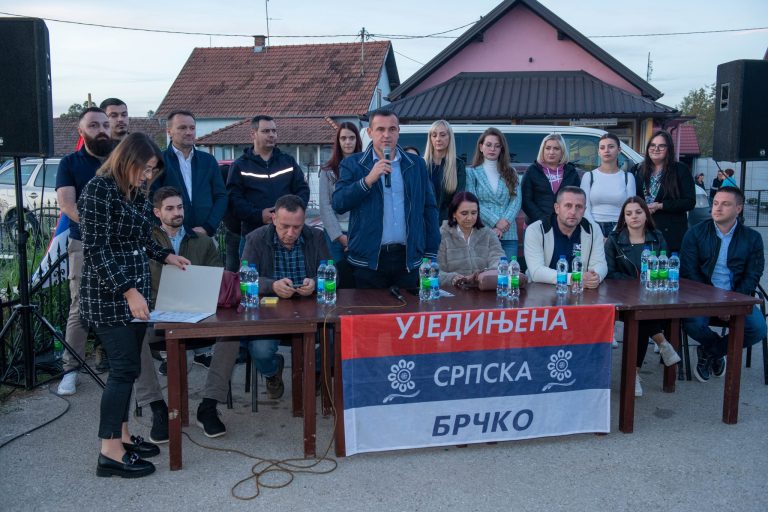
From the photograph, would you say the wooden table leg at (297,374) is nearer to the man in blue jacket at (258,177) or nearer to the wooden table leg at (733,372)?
the man in blue jacket at (258,177)

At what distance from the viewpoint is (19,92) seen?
4.68 m

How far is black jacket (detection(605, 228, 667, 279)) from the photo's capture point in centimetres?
514

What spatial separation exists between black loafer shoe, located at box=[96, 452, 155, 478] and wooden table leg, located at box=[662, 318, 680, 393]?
3.64 metres

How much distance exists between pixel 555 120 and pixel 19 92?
1369 cm

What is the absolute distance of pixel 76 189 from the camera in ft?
15.9

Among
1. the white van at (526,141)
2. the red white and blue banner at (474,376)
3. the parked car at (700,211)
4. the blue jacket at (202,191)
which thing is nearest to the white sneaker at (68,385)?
the blue jacket at (202,191)

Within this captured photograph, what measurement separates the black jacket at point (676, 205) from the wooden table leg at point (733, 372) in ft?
6.03

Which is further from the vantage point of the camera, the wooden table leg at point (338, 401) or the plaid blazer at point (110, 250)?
the wooden table leg at point (338, 401)

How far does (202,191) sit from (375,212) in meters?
1.65

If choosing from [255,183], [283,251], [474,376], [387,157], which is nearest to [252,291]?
[283,251]

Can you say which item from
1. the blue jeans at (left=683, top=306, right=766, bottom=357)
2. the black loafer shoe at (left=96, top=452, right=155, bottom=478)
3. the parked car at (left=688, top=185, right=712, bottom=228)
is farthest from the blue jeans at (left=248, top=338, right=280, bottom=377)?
the parked car at (left=688, top=185, right=712, bottom=228)

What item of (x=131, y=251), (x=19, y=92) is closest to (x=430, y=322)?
(x=131, y=251)

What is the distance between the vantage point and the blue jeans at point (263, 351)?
4457 millimetres

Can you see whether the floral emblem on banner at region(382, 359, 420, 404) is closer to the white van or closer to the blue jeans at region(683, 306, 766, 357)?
the blue jeans at region(683, 306, 766, 357)
